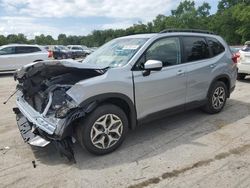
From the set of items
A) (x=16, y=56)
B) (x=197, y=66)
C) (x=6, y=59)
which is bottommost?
(x=6, y=59)

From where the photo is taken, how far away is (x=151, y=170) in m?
3.86

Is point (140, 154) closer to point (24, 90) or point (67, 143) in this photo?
point (67, 143)

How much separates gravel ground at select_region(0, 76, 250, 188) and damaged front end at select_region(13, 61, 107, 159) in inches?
12.2

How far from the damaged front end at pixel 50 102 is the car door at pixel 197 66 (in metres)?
1.88

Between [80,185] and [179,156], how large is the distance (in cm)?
150

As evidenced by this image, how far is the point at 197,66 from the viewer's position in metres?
5.57

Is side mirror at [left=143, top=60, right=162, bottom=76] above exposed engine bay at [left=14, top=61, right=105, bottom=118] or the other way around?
above

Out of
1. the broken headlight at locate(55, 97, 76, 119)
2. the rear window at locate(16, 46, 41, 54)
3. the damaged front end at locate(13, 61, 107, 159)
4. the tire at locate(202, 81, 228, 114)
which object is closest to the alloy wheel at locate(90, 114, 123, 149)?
the damaged front end at locate(13, 61, 107, 159)

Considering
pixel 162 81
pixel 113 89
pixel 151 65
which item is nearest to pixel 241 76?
pixel 162 81

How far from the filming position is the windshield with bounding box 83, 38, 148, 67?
15.6 feet

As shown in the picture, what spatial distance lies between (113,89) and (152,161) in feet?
3.76

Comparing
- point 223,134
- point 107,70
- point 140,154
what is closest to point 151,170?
point 140,154

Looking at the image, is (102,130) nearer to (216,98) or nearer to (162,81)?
(162,81)

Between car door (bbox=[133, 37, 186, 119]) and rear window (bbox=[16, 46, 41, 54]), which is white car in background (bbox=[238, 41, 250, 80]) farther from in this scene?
rear window (bbox=[16, 46, 41, 54])
